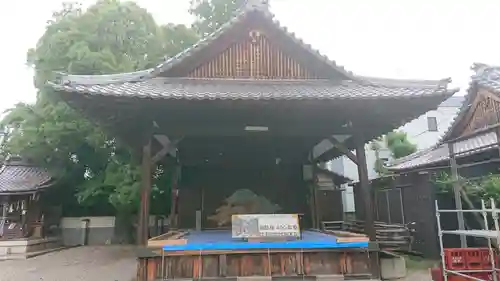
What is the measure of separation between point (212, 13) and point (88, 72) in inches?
394

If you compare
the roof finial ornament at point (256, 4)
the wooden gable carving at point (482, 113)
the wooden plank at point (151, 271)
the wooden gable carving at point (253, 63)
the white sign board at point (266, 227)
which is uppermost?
the roof finial ornament at point (256, 4)

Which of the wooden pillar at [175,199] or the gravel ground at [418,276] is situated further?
the wooden pillar at [175,199]

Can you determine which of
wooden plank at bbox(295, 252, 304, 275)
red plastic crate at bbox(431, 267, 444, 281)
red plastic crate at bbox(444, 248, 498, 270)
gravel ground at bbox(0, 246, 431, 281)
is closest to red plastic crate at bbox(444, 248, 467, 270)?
red plastic crate at bbox(444, 248, 498, 270)

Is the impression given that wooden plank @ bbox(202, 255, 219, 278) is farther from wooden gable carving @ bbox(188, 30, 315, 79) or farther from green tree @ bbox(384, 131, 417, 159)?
green tree @ bbox(384, 131, 417, 159)

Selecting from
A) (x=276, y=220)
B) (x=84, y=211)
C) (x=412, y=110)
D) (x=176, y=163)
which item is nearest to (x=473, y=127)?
(x=412, y=110)

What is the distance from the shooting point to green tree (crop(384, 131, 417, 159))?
851 inches

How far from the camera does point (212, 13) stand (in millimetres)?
21500

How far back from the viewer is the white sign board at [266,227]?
21.9 feet

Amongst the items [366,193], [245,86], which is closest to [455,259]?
[366,193]

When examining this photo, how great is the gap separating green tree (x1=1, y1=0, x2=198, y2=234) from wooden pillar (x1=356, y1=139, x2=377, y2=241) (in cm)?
931

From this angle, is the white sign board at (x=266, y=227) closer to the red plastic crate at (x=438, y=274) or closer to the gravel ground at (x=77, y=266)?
the red plastic crate at (x=438, y=274)

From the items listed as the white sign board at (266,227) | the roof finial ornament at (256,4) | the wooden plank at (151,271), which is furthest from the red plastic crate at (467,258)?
the roof finial ornament at (256,4)

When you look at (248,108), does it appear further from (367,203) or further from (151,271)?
(151,271)

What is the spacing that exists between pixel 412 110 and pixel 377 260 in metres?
2.86
